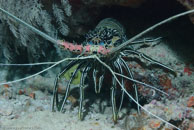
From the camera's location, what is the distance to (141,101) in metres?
3.17

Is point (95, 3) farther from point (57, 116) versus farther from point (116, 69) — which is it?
point (57, 116)

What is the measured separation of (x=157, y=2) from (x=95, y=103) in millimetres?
2094

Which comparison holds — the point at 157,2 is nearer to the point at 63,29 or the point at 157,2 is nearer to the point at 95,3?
the point at 95,3

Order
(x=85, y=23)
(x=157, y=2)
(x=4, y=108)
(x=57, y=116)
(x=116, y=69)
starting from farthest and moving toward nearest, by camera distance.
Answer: (x=85, y=23)
(x=157, y=2)
(x=116, y=69)
(x=4, y=108)
(x=57, y=116)

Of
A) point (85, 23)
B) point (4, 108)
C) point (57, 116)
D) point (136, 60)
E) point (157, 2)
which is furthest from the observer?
point (85, 23)

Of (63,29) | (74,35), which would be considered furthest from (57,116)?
(74,35)

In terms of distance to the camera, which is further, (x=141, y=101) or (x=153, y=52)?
(x=141, y=101)

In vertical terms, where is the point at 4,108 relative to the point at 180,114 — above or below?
below

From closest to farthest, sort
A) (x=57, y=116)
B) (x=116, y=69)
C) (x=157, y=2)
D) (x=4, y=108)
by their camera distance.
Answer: (x=57, y=116)
(x=4, y=108)
(x=116, y=69)
(x=157, y=2)

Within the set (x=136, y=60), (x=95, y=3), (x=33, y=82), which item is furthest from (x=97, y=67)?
(x=33, y=82)

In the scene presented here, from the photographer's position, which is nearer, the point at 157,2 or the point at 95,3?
the point at 95,3

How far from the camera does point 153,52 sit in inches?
115

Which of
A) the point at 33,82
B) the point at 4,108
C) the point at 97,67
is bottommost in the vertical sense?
the point at 4,108

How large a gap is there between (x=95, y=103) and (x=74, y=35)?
143cm
